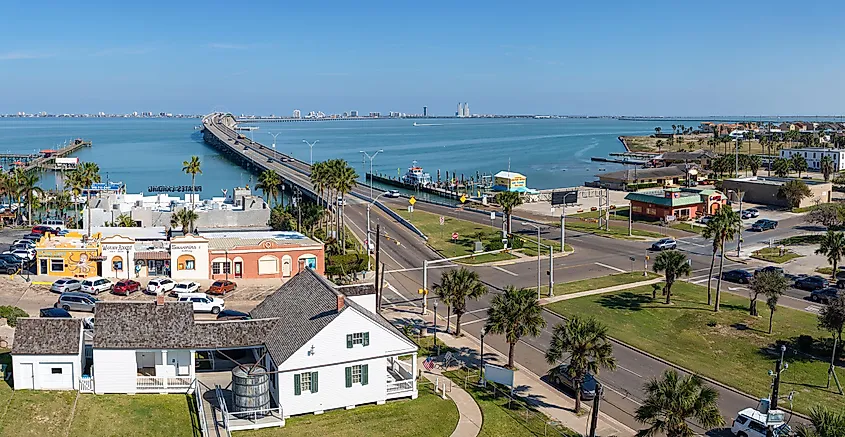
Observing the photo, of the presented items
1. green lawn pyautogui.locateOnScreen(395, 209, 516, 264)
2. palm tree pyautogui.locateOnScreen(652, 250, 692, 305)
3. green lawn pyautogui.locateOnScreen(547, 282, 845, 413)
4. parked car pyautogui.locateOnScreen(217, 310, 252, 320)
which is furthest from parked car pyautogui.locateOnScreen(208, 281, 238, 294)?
palm tree pyautogui.locateOnScreen(652, 250, 692, 305)

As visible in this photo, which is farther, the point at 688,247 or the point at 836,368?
the point at 688,247

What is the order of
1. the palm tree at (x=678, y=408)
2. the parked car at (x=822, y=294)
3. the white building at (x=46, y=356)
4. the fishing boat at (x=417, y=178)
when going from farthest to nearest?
the fishing boat at (x=417, y=178), the parked car at (x=822, y=294), the white building at (x=46, y=356), the palm tree at (x=678, y=408)

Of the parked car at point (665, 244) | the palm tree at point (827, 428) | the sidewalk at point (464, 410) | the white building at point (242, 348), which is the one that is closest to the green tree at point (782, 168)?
the parked car at point (665, 244)

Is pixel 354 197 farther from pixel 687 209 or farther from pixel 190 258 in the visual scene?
pixel 190 258

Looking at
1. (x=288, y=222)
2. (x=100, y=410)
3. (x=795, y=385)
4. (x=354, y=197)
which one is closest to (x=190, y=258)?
(x=288, y=222)

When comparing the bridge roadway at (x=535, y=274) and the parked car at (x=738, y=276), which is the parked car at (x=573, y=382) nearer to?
the bridge roadway at (x=535, y=274)

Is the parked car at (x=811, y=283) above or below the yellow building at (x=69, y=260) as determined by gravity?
below

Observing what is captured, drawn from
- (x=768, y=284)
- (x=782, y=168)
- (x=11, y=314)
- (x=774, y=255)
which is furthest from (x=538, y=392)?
(x=782, y=168)
